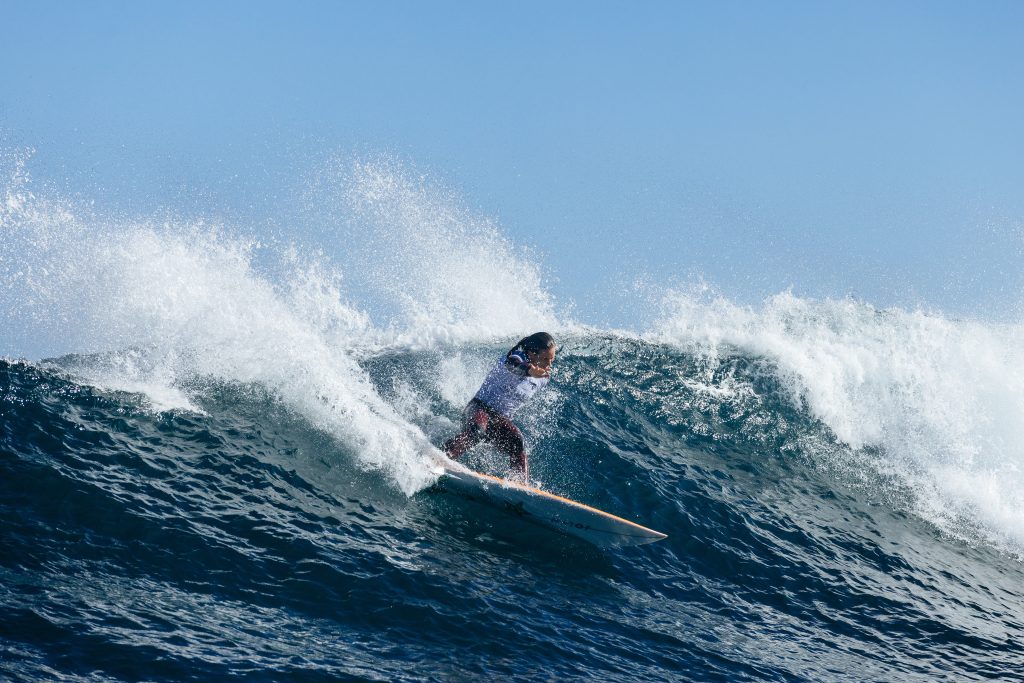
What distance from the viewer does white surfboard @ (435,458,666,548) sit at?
7.32m

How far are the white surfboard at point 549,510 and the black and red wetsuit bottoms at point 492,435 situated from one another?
0.76 meters

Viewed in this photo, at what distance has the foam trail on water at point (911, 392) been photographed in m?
11.5

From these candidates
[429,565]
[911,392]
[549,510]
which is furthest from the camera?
[911,392]

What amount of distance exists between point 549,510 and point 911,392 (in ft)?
32.4

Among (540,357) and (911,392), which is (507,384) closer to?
(540,357)

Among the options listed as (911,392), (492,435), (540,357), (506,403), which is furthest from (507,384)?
(911,392)

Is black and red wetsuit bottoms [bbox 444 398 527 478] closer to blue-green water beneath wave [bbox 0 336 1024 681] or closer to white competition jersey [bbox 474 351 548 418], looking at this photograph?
white competition jersey [bbox 474 351 548 418]

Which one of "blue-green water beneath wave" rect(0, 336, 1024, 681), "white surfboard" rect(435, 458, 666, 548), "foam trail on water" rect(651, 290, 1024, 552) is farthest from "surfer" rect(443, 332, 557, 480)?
"foam trail on water" rect(651, 290, 1024, 552)

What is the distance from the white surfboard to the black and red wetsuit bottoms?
2.50ft

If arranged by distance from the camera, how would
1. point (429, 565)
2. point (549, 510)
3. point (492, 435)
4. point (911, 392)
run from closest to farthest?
point (429, 565) → point (549, 510) → point (492, 435) → point (911, 392)

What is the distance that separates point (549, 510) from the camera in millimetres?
7461

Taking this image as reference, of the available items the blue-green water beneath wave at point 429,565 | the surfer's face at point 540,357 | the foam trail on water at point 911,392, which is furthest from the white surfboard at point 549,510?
the foam trail on water at point 911,392

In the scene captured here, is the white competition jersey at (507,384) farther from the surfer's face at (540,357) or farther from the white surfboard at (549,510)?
the white surfboard at (549,510)

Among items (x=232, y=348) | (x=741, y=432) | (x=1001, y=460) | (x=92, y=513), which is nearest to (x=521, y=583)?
(x=92, y=513)
